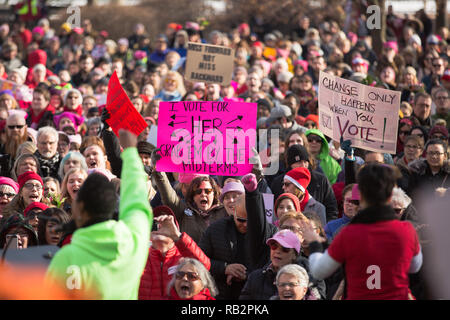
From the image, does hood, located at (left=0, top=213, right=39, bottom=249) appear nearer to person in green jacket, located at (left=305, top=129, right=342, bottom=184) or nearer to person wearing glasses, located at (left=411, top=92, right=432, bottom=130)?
person in green jacket, located at (left=305, top=129, right=342, bottom=184)

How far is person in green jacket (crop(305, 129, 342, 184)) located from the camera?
1070 centimetres

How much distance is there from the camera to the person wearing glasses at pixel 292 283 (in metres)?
6.59

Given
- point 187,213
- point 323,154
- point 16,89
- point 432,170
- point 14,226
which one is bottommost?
point 14,226

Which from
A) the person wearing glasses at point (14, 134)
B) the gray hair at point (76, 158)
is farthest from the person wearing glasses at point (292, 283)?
the person wearing glasses at point (14, 134)

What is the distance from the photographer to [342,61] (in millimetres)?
17516

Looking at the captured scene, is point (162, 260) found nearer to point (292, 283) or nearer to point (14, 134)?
point (292, 283)

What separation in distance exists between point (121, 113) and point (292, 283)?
2698 mm

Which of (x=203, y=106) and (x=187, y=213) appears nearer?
(x=187, y=213)

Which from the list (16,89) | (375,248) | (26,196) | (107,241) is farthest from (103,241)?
(16,89)

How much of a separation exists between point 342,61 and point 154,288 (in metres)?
10.9

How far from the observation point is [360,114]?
9.84 m
